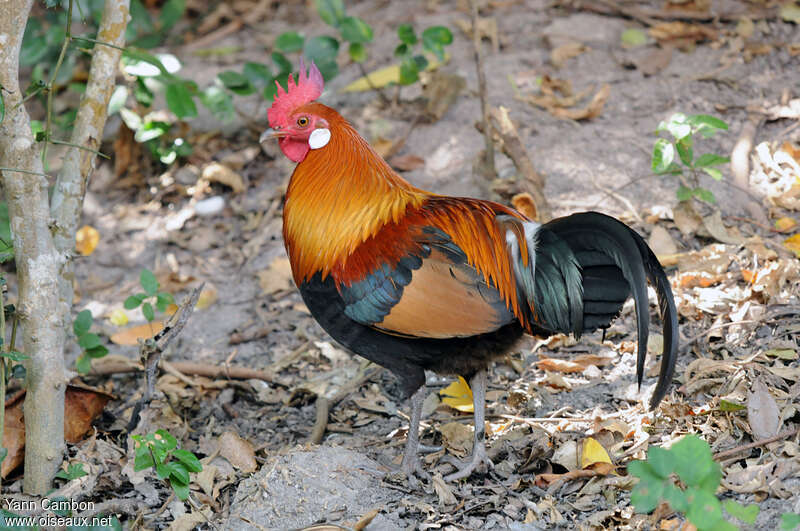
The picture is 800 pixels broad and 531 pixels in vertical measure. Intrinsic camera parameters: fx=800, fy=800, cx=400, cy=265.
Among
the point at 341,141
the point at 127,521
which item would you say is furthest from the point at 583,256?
the point at 127,521

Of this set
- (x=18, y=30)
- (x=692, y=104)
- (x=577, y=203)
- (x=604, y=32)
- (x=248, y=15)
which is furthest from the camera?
(x=248, y=15)

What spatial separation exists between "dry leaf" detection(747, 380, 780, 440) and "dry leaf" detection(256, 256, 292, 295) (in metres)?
3.11

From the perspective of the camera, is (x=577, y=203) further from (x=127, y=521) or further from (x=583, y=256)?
(x=127, y=521)

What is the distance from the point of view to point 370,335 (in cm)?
364

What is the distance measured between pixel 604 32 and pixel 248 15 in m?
3.73

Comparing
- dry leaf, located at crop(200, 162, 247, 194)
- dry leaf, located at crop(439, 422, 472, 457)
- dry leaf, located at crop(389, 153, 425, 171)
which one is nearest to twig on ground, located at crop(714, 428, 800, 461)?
dry leaf, located at crop(439, 422, 472, 457)

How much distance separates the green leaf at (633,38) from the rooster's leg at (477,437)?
392cm

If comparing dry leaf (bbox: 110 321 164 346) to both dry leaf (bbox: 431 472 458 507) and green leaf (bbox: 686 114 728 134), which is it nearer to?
dry leaf (bbox: 431 472 458 507)

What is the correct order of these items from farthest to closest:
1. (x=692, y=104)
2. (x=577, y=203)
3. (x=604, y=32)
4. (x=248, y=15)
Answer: (x=248, y=15), (x=604, y=32), (x=692, y=104), (x=577, y=203)

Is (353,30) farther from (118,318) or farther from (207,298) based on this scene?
(118,318)

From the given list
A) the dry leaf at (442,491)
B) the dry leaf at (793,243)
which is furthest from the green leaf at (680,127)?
the dry leaf at (442,491)

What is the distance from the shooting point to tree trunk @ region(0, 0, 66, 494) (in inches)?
128

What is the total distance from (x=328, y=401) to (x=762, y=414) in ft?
7.16

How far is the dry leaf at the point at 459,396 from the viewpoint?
14.0 feet
